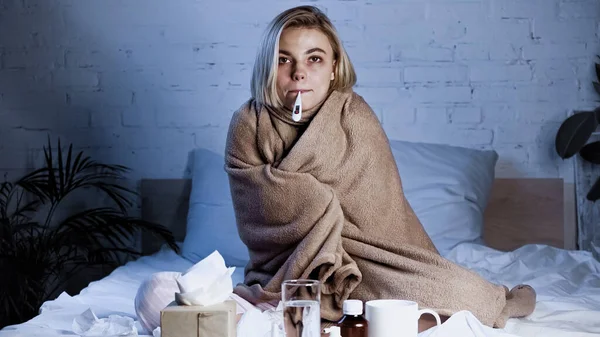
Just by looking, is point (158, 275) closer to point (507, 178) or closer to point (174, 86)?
point (174, 86)

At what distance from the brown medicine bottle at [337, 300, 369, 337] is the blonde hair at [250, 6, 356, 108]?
835mm

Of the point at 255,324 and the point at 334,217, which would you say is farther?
the point at 334,217

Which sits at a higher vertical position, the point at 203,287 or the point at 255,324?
the point at 203,287

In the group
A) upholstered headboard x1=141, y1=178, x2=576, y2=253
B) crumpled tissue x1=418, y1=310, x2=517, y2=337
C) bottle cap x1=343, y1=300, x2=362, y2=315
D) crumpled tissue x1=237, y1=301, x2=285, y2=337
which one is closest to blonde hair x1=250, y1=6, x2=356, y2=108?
crumpled tissue x1=237, y1=301, x2=285, y2=337

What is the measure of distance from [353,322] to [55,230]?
2.10m

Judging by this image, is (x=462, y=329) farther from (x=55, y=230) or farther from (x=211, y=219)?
(x=55, y=230)

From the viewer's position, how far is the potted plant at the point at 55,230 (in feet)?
9.12

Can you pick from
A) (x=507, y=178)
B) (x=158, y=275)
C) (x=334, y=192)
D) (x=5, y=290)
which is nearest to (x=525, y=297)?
(x=334, y=192)

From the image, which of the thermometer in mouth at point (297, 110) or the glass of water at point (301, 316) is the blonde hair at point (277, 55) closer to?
the thermometer in mouth at point (297, 110)

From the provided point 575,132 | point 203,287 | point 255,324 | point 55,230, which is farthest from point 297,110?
point 55,230

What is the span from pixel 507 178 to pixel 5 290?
6.30 feet

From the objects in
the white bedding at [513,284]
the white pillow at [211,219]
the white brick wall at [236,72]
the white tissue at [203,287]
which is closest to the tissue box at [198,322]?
the white tissue at [203,287]

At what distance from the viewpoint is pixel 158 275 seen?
1622 millimetres

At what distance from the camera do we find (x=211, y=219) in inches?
107
